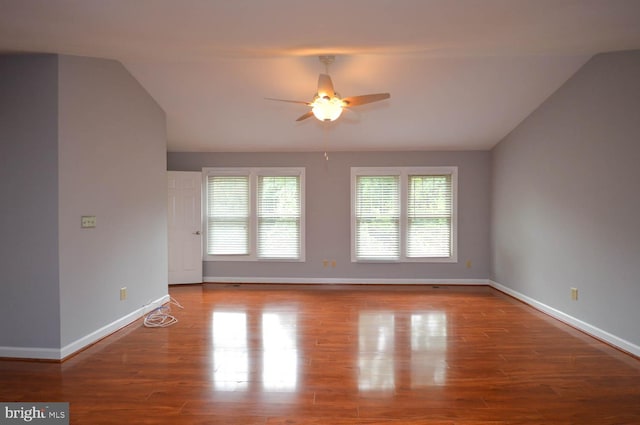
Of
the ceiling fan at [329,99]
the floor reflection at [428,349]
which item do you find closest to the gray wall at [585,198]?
the floor reflection at [428,349]

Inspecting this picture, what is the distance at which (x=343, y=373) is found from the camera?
2.76 m

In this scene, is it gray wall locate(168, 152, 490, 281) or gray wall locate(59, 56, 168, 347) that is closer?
gray wall locate(59, 56, 168, 347)

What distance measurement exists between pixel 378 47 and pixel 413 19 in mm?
591

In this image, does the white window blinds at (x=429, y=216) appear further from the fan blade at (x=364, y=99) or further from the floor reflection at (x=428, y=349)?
the fan blade at (x=364, y=99)

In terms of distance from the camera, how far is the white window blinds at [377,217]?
6.09 meters

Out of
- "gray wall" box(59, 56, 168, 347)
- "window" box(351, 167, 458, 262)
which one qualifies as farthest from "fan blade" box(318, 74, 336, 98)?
"window" box(351, 167, 458, 262)

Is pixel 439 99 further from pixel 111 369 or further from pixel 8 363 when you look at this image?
pixel 8 363

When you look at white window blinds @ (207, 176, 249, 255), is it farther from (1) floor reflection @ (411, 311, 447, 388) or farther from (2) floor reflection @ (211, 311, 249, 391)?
(1) floor reflection @ (411, 311, 447, 388)

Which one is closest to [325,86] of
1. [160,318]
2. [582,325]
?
[160,318]

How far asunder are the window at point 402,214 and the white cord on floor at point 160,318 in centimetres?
306

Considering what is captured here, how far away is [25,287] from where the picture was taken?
3.02 metres

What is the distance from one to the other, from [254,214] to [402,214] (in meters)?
2.64

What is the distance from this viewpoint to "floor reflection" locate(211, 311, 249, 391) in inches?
104

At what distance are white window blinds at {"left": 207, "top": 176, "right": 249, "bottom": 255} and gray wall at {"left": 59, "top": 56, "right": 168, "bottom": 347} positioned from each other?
150 cm
